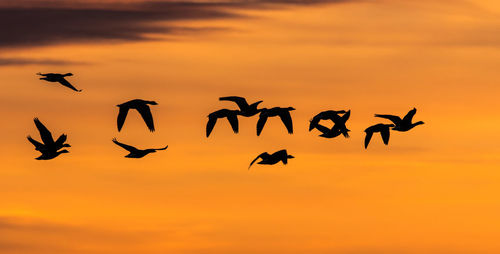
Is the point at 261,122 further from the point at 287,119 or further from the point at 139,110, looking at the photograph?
the point at 139,110

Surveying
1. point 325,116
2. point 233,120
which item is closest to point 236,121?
point 233,120

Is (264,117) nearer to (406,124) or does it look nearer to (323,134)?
(323,134)

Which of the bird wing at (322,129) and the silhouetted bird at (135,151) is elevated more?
the bird wing at (322,129)

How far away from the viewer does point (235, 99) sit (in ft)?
240

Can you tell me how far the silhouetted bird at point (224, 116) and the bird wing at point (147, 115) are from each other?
4423mm

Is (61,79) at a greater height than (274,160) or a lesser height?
greater

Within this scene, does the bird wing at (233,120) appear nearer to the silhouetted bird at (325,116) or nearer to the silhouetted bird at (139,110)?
the silhouetted bird at (325,116)

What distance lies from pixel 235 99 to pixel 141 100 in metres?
6.82

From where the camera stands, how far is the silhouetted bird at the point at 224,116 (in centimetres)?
7456

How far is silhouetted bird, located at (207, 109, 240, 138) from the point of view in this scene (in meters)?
74.6

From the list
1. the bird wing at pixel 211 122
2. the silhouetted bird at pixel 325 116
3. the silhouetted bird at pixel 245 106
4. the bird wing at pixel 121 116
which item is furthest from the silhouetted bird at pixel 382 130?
the bird wing at pixel 121 116

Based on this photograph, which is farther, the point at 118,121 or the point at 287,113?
the point at 287,113

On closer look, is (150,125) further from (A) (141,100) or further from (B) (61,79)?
(B) (61,79)

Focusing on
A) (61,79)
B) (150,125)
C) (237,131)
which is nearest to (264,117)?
(237,131)
